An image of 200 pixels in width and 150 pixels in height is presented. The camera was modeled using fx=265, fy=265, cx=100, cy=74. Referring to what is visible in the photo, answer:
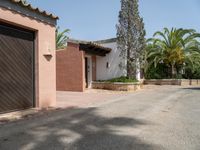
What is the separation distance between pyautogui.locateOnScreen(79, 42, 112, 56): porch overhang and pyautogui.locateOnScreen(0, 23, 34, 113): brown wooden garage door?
873cm

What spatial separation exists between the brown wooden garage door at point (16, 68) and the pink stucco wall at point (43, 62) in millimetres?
220

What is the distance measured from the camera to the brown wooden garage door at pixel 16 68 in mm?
8539

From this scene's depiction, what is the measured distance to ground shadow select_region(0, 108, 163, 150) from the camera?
16.7ft

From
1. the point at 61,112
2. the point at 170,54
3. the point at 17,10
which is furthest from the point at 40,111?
the point at 170,54

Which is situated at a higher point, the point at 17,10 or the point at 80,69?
the point at 17,10

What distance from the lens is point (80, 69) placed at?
18.1 m

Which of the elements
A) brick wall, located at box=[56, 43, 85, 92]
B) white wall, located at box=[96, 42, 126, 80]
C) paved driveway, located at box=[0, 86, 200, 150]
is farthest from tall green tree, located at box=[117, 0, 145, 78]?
paved driveway, located at box=[0, 86, 200, 150]

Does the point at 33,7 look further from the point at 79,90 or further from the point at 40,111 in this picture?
the point at 79,90

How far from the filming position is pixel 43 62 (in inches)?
396

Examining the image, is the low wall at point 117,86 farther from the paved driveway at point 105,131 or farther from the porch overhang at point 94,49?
the paved driveway at point 105,131

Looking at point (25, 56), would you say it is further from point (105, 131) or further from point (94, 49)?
point (94, 49)

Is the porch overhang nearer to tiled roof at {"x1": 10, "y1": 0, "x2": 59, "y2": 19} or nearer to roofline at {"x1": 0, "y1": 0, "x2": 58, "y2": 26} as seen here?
roofline at {"x1": 0, "y1": 0, "x2": 58, "y2": 26}

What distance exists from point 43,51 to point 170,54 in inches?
669

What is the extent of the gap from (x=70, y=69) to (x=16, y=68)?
378 inches
